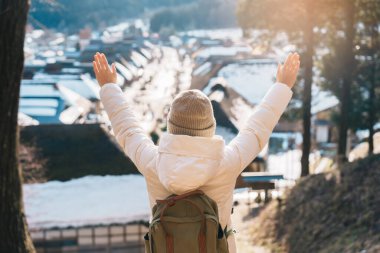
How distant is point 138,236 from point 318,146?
65.7 ft

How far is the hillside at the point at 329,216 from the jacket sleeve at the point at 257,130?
183 inches

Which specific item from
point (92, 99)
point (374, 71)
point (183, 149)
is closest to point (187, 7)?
point (92, 99)

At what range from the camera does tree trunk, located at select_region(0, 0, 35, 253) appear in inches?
194

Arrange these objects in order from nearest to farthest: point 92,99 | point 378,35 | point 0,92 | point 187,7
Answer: point 0,92 < point 378,35 < point 92,99 < point 187,7

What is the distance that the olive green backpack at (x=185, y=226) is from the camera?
2.16m

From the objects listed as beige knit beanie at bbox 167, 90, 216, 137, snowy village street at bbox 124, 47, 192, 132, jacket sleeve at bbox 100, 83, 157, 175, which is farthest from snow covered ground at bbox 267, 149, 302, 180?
beige knit beanie at bbox 167, 90, 216, 137

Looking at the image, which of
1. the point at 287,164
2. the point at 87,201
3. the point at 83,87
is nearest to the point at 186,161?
the point at 87,201

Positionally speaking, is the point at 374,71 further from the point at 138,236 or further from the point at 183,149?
the point at 183,149

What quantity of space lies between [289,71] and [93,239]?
25.2 feet

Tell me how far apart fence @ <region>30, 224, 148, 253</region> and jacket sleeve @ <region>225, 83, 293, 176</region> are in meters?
7.40

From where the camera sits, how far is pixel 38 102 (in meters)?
28.7

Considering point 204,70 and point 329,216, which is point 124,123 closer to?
point 329,216

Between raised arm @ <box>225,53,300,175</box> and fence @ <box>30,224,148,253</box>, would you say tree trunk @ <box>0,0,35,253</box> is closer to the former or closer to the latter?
raised arm @ <box>225,53,300,175</box>

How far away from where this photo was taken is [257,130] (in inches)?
98.0
